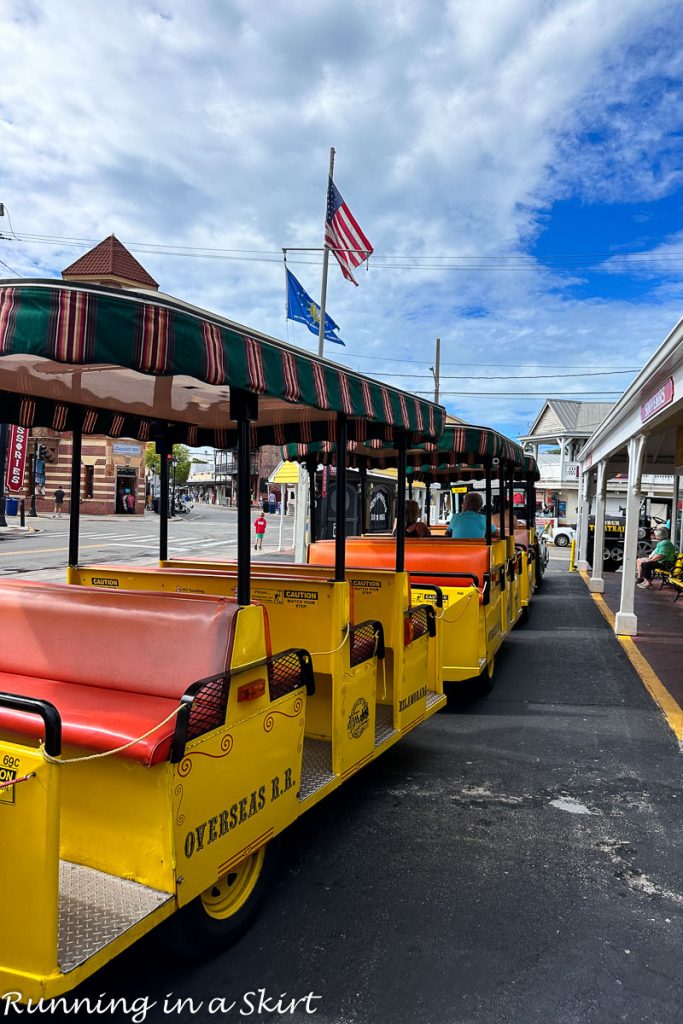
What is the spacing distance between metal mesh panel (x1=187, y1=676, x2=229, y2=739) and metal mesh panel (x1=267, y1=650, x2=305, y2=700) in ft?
1.23

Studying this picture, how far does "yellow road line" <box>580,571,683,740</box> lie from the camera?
231 inches

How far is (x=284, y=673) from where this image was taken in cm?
322

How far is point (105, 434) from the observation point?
197 inches

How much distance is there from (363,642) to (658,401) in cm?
497

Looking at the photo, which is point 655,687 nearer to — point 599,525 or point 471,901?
point 471,901

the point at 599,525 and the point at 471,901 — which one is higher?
the point at 599,525

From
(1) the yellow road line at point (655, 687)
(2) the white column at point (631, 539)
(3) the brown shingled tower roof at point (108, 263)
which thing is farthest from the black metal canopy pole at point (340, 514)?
(3) the brown shingled tower roof at point (108, 263)

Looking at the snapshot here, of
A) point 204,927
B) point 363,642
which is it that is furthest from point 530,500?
point 204,927

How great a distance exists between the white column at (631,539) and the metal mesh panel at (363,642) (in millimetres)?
6103

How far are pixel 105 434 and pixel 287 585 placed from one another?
6.49 ft

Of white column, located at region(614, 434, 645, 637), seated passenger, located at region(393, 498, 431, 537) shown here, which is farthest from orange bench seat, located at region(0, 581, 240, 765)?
white column, located at region(614, 434, 645, 637)

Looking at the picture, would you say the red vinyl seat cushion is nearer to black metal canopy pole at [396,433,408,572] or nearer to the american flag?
black metal canopy pole at [396,433,408,572]

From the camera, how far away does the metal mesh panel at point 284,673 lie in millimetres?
3115

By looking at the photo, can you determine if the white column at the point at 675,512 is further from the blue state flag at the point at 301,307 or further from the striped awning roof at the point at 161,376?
the striped awning roof at the point at 161,376
